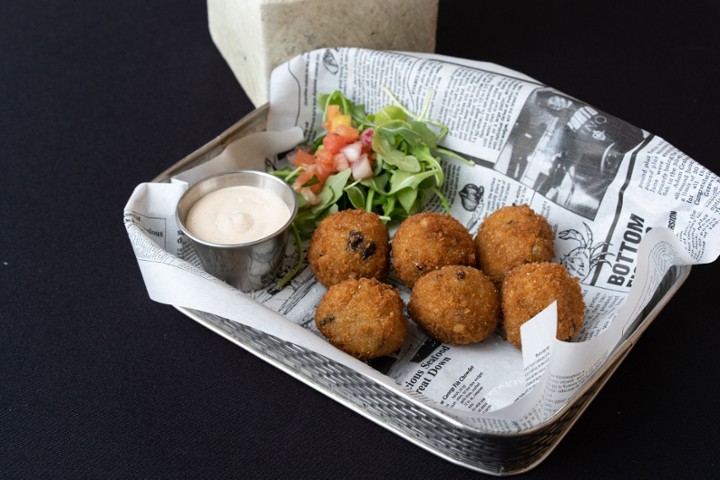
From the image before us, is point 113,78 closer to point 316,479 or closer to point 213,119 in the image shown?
point 213,119

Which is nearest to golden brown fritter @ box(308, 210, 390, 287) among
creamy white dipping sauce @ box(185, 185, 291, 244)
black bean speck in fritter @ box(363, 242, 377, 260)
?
black bean speck in fritter @ box(363, 242, 377, 260)

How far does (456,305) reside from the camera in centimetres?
157

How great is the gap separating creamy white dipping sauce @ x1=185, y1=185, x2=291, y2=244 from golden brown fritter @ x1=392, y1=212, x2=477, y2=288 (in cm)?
27

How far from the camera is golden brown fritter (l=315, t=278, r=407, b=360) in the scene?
5.01 feet

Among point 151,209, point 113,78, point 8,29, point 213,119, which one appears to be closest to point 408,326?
point 151,209

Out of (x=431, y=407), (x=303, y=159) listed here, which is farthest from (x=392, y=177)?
(x=431, y=407)

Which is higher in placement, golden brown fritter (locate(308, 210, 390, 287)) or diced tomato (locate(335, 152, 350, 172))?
diced tomato (locate(335, 152, 350, 172))

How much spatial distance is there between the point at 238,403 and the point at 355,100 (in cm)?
96

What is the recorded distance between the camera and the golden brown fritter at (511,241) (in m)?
1.71

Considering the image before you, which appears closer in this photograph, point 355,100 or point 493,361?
point 493,361

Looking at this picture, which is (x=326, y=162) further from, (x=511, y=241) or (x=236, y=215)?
(x=511, y=241)

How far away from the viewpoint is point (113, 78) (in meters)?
2.49

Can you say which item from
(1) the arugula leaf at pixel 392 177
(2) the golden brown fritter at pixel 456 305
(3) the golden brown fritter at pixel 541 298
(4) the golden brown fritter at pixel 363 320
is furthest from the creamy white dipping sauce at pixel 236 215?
(3) the golden brown fritter at pixel 541 298

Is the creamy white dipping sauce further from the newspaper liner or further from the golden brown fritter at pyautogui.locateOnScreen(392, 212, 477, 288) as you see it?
the golden brown fritter at pyautogui.locateOnScreen(392, 212, 477, 288)
